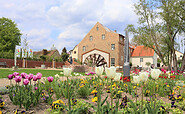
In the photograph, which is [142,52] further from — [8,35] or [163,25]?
[8,35]

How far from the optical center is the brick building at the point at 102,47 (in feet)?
73.2

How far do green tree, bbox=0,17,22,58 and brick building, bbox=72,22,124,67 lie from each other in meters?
14.3

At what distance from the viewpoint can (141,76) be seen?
1854 mm

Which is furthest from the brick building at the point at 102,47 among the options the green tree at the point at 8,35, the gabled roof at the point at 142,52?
the green tree at the point at 8,35

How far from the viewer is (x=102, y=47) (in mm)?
26000

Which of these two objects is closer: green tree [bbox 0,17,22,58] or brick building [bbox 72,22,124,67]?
brick building [bbox 72,22,124,67]

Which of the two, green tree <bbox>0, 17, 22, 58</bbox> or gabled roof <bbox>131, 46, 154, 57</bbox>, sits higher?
green tree <bbox>0, 17, 22, 58</bbox>

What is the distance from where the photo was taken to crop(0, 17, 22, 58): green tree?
27.7 meters

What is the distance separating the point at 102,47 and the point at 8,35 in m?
19.1

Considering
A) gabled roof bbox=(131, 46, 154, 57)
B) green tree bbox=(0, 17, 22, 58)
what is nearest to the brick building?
gabled roof bbox=(131, 46, 154, 57)

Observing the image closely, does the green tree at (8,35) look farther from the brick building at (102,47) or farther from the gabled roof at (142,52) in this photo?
the gabled roof at (142,52)

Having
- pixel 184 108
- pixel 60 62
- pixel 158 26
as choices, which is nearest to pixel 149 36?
pixel 158 26

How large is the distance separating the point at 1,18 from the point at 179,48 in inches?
1262

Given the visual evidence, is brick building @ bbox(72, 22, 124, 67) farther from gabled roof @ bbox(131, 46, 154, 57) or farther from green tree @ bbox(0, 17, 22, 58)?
green tree @ bbox(0, 17, 22, 58)
